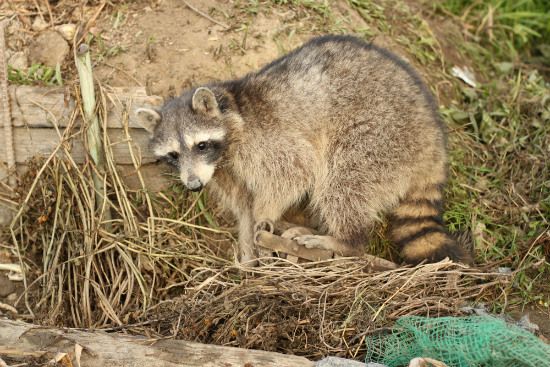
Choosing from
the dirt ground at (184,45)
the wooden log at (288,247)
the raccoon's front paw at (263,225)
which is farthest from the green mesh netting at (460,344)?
the dirt ground at (184,45)

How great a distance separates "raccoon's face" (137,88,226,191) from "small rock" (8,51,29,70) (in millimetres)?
1100

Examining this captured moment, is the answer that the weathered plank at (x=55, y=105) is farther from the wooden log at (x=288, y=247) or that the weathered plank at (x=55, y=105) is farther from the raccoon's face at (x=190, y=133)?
the wooden log at (x=288, y=247)

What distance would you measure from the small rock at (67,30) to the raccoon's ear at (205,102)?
129cm

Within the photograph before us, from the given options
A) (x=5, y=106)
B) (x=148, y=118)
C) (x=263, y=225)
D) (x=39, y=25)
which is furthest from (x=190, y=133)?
(x=39, y=25)

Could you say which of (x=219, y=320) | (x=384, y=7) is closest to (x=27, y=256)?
(x=219, y=320)

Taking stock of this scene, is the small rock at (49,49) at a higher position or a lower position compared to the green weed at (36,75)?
higher

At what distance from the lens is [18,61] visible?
437 centimetres

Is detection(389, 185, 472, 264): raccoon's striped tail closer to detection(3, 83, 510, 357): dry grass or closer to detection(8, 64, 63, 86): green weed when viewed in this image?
detection(3, 83, 510, 357): dry grass

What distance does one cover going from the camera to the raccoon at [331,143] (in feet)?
12.2

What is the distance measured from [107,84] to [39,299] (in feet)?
4.25

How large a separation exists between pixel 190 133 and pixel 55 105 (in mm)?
877

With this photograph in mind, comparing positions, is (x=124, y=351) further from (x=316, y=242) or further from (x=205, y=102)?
(x=205, y=102)

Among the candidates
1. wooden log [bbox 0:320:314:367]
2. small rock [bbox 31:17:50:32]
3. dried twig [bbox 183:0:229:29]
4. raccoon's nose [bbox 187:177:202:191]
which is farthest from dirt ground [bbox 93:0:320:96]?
wooden log [bbox 0:320:314:367]

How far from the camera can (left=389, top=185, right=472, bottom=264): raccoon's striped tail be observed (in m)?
3.66
